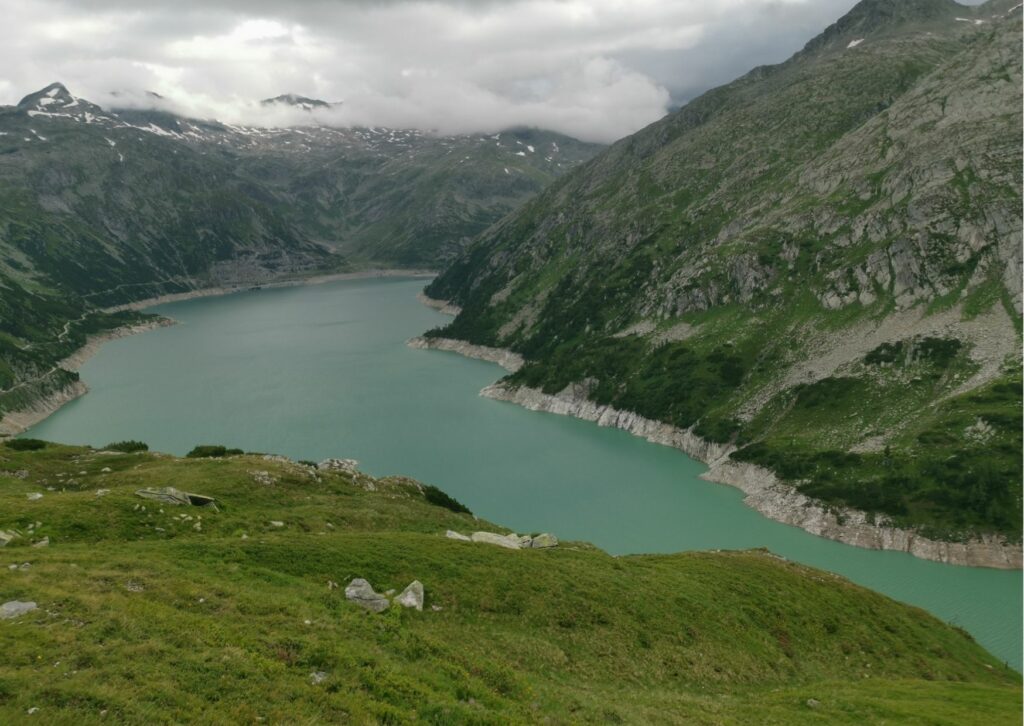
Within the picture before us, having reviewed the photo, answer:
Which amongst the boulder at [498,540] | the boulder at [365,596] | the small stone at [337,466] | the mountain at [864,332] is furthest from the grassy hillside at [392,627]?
the mountain at [864,332]

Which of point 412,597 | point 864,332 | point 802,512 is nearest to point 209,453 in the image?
point 412,597

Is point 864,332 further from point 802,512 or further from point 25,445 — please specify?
point 25,445

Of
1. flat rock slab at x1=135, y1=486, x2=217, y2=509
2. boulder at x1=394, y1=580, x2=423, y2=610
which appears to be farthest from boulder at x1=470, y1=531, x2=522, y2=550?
flat rock slab at x1=135, y1=486, x2=217, y2=509

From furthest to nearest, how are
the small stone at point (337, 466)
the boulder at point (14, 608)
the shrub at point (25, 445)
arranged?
the small stone at point (337, 466) → the shrub at point (25, 445) → the boulder at point (14, 608)

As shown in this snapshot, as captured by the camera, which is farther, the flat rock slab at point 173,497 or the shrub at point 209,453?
the shrub at point 209,453

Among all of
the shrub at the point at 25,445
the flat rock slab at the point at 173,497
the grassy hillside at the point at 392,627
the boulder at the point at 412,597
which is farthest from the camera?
the shrub at the point at 25,445

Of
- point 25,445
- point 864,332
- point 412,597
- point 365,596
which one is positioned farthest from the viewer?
point 864,332

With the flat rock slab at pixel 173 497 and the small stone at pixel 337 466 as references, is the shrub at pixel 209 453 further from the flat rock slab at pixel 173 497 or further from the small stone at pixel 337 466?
the flat rock slab at pixel 173 497
